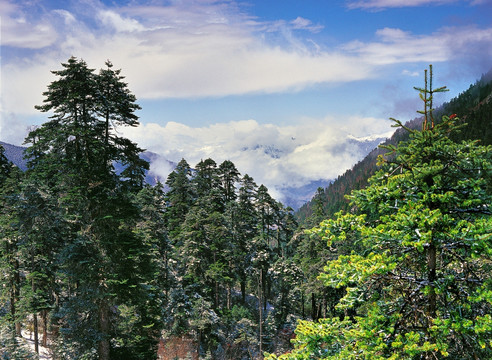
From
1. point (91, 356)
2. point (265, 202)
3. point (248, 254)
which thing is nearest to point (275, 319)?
point (248, 254)

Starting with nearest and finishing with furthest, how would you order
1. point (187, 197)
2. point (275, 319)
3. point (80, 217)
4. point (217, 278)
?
point (80, 217)
point (217, 278)
point (275, 319)
point (187, 197)

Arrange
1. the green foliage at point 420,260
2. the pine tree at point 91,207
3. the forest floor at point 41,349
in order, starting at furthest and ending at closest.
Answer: the forest floor at point 41,349 < the pine tree at point 91,207 < the green foliage at point 420,260

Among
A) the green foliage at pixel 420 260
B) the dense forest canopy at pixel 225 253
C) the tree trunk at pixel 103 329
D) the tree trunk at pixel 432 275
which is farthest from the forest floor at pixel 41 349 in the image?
the tree trunk at pixel 432 275

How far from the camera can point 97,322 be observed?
1706 centimetres

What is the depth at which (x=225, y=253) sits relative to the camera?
3703 centimetres

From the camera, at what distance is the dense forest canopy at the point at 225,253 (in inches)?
225

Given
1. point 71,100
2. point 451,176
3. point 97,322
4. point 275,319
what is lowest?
point 275,319

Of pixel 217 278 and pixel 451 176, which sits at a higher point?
pixel 451 176

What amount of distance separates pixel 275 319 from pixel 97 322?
26269mm

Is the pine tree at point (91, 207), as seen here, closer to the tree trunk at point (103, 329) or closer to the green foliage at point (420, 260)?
the tree trunk at point (103, 329)

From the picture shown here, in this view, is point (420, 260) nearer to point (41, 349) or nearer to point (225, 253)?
point (225, 253)

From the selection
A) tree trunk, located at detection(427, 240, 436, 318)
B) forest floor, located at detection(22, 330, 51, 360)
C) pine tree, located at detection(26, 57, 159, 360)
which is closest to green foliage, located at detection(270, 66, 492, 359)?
tree trunk, located at detection(427, 240, 436, 318)

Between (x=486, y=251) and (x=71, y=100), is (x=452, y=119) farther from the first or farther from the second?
(x=71, y=100)

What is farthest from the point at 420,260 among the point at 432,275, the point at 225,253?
the point at 225,253
